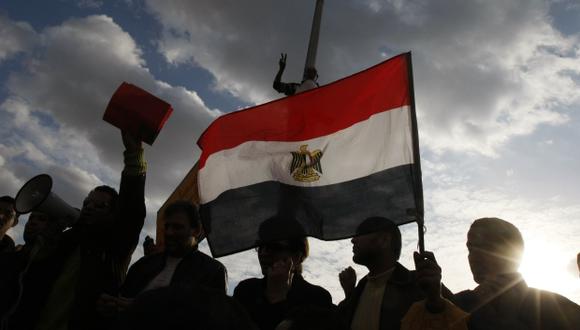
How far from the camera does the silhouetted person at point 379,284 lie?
3.71 m

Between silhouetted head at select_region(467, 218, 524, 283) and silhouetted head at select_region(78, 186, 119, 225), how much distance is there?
257cm

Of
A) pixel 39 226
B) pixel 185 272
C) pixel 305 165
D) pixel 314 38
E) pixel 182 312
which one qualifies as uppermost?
pixel 314 38

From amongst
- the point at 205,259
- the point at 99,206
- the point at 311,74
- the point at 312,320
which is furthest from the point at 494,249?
the point at 311,74

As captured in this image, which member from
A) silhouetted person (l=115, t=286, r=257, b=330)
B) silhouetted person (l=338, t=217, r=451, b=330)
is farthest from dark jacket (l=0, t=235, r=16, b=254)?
silhouetted person (l=115, t=286, r=257, b=330)

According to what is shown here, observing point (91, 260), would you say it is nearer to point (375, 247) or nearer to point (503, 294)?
point (375, 247)

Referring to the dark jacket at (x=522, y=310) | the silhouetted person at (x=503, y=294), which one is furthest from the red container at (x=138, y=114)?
the dark jacket at (x=522, y=310)

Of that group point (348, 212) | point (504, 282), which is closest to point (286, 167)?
point (348, 212)

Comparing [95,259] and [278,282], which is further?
[278,282]

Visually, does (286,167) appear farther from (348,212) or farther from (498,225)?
(498,225)

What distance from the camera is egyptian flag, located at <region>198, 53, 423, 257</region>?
4020mm

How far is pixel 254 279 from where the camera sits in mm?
4238

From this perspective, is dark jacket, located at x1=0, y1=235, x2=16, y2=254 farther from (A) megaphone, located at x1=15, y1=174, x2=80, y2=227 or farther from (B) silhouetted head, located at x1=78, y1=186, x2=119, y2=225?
(B) silhouetted head, located at x1=78, y1=186, x2=119, y2=225

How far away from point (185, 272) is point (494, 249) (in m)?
2.13

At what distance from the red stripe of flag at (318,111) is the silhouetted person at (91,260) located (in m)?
1.42
